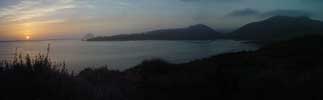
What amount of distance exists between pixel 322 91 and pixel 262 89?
111cm

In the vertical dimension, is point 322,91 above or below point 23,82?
below

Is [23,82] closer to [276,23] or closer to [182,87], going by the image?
[182,87]

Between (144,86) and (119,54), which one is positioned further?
(119,54)

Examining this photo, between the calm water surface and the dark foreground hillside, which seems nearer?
the dark foreground hillside

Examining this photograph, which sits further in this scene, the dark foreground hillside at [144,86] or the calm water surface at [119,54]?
the calm water surface at [119,54]

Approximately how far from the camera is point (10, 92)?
149 inches

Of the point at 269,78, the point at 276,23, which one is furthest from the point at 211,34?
the point at 269,78

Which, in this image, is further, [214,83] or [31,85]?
[214,83]

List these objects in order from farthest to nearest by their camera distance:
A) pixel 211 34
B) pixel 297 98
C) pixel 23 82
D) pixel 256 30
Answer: pixel 256 30
pixel 211 34
pixel 297 98
pixel 23 82

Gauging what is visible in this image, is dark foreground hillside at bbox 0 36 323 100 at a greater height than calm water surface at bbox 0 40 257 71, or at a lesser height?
greater

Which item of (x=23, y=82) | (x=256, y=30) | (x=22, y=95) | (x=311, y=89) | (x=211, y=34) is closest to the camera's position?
(x=22, y=95)

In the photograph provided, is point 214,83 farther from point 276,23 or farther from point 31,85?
point 276,23

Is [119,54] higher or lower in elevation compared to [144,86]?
lower

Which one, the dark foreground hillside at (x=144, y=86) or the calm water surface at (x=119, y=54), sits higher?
the dark foreground hillside at (x=144, y=86)
